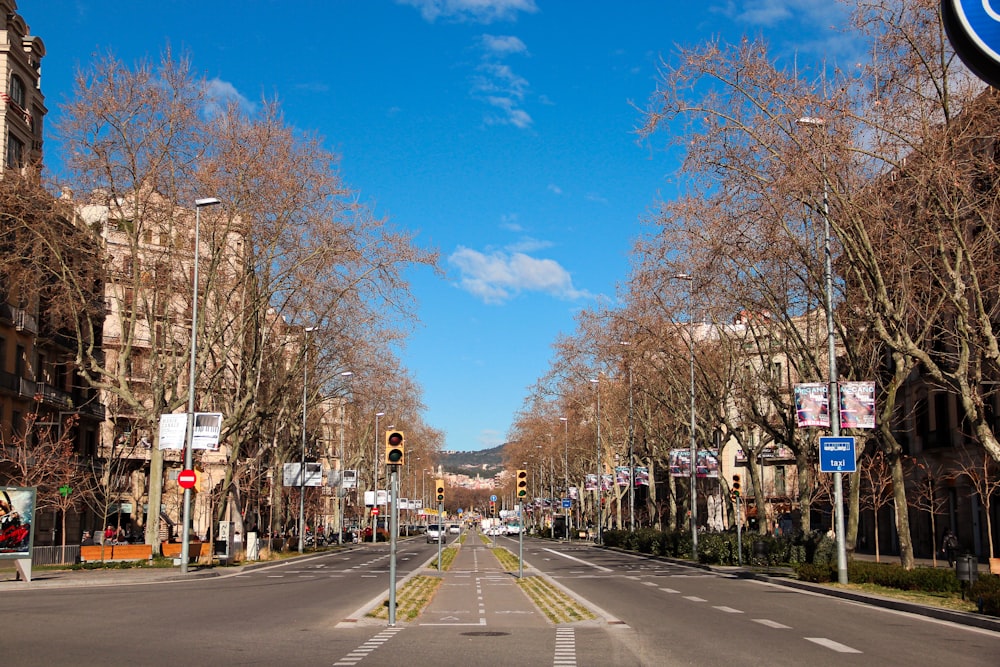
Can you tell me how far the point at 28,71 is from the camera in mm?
55031

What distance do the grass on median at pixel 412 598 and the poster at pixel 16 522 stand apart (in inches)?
430

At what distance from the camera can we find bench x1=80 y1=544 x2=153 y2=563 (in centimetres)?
4091

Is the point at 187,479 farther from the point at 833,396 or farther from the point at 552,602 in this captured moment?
the point at 833,396

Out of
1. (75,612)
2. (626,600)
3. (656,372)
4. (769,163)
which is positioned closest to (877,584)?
(626,600)

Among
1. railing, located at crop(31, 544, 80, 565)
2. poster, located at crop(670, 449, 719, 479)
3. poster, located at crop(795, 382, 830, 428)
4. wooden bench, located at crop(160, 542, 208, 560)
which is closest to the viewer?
poster, located at crop(795, 382, 830, 428)

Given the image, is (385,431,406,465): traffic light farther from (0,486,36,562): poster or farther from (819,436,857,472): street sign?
(0,486,36,562): poster

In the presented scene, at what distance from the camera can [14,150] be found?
174ft

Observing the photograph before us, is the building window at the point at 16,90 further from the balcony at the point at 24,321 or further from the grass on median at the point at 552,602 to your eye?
the grass on median at the point at 552,602

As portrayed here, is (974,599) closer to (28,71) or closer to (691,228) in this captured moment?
(691,228)

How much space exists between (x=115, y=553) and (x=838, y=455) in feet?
90.7

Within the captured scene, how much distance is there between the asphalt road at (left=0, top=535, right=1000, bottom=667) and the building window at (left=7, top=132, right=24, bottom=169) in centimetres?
3070

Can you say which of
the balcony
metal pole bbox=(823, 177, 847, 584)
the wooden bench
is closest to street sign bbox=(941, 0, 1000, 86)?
metal pole bbox=(823, 177, 847, 584)

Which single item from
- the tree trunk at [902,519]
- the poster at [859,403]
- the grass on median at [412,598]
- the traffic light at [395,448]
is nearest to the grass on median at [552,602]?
the grass on median at [412,598]

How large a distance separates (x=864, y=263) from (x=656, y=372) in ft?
102
